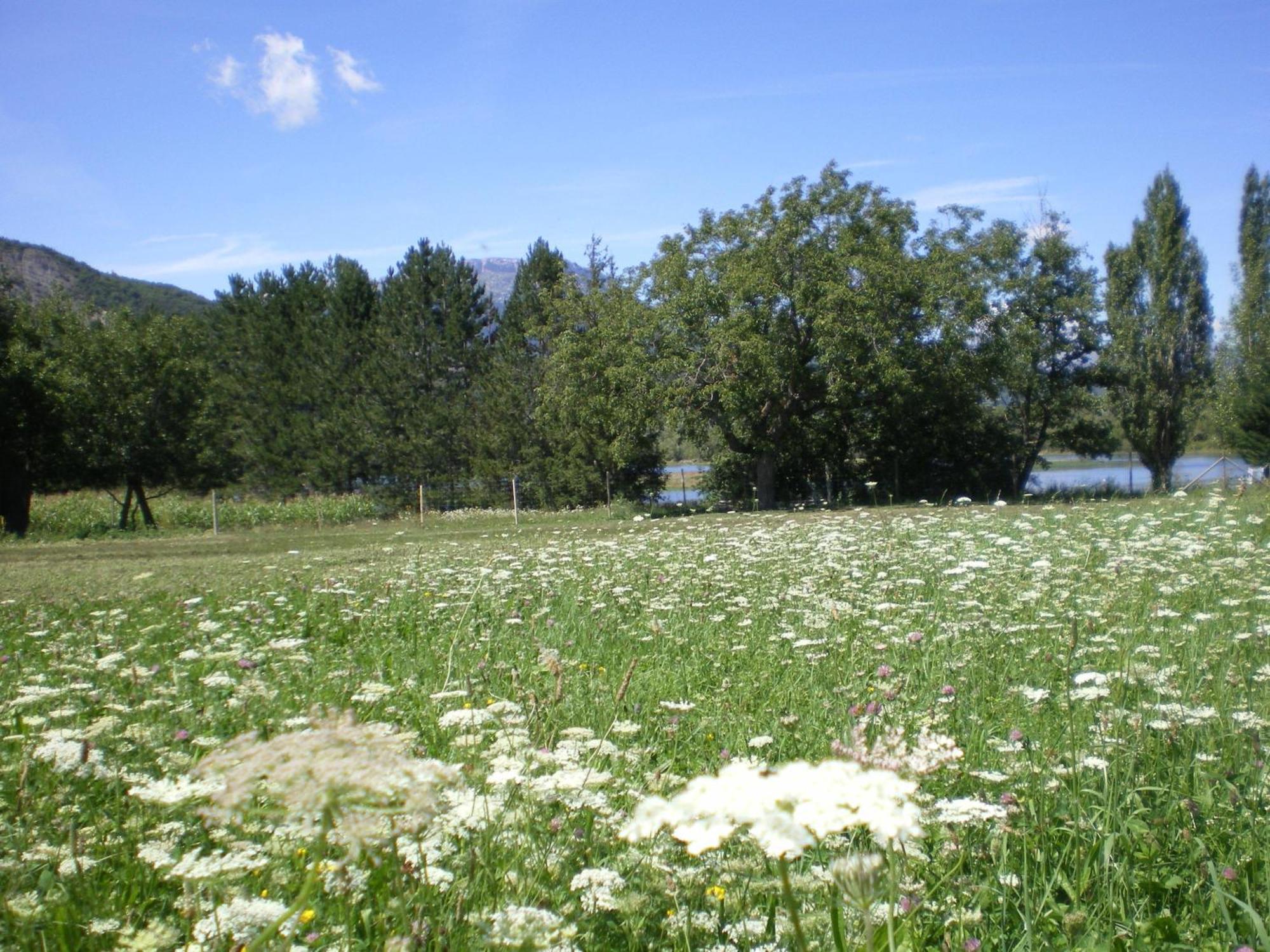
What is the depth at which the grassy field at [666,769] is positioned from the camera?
1.52 meters

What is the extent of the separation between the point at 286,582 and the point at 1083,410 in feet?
123

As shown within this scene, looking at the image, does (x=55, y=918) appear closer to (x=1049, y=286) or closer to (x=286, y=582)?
(x=286, y=582)

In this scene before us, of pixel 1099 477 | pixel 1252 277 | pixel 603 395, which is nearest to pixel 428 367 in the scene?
pixel 603 395

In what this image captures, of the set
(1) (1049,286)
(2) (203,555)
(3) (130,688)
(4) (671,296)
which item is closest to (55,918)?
(3) (130,688)

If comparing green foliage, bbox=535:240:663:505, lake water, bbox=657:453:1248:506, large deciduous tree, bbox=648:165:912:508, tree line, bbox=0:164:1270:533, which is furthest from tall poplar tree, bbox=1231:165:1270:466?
green foliage, bbox=535:240:663:505

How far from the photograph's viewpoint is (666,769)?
285 cm

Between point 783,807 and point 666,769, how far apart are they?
5.72ft

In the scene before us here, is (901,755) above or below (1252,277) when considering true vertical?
below

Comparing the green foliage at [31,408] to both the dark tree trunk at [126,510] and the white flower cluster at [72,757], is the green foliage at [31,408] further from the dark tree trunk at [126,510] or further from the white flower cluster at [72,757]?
the white flower cluster at [72,757]

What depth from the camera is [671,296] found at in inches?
1118

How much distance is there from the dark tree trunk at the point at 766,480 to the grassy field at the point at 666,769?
75.8 ft

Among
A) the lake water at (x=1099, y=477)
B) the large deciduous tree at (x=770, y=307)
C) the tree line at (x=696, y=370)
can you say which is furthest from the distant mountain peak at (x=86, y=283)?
the large deciduous tree at (x=770, y=307)

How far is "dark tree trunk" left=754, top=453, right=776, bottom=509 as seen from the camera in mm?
29719

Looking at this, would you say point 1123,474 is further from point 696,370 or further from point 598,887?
point 598,887
